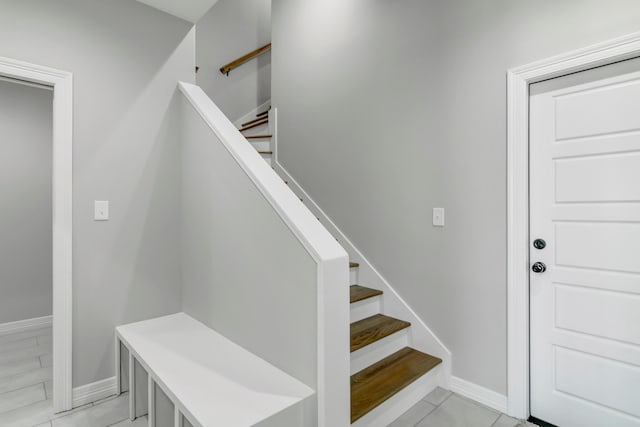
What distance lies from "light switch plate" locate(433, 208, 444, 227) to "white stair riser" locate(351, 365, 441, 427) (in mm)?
942

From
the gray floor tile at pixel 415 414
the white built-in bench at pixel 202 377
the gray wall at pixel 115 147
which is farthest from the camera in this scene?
the gray wall at pixel 115 147

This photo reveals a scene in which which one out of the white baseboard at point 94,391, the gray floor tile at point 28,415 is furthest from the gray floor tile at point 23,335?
the white baseboard at point 94,391

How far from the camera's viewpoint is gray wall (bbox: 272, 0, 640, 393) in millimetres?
1896

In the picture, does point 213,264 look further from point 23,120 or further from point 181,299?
point 23,120

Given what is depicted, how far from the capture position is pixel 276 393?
53.2 inches

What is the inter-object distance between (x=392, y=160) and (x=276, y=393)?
1772 millimetres

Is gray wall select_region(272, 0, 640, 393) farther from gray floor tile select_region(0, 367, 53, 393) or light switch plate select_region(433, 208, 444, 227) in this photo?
gray floor tile select_region(0, 367, 53, 393)

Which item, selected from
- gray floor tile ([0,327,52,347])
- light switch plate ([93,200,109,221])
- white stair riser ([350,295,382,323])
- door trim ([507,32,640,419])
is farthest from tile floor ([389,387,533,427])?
gray floor tile ([0,327,52,347])

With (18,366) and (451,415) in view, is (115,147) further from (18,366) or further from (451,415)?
(451,415)

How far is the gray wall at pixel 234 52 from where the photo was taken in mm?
4492

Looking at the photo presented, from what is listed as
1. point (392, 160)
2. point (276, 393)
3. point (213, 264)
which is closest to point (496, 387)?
point (276, 393)

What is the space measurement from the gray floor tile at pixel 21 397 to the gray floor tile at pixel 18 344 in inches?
34.5

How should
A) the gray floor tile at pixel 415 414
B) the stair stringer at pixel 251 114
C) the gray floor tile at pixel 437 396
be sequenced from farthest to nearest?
the stair stringer at pixel 251 114 < the gray floor tile at pixel 437 396 < the gray floor tile at pixel 415 414

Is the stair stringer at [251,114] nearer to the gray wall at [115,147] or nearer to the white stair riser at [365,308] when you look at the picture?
Result: the gray wall at [115,147]
